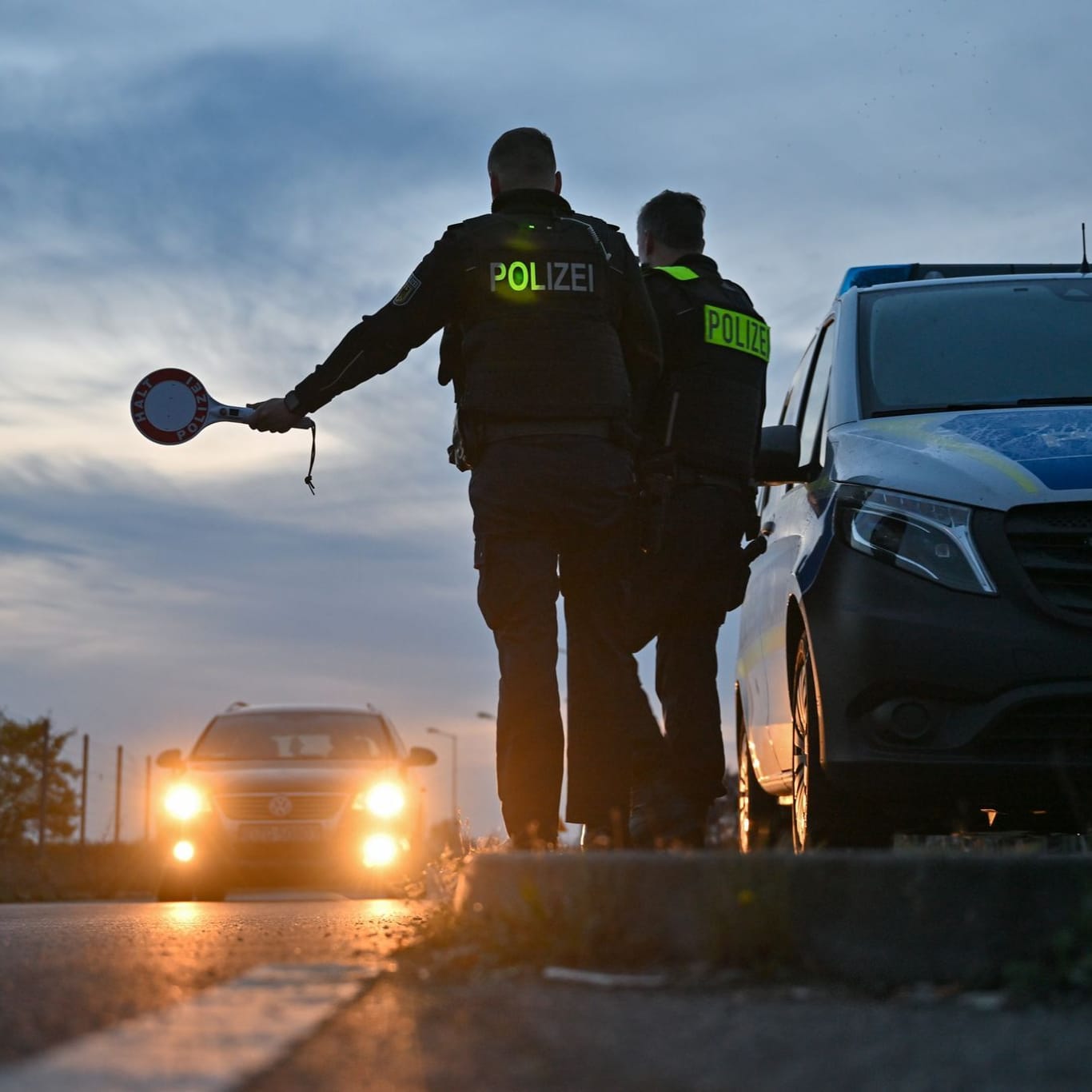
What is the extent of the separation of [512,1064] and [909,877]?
1.18 metres

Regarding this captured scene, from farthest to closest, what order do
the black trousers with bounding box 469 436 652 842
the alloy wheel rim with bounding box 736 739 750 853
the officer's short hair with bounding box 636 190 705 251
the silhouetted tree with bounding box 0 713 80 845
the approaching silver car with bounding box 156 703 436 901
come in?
1. the silhouetted tree with bounding box 0 713 80 845
2. the approaching silver car with bounding box 156 703 436 901
3. the alloy wheel rim with bounding box 736 739 750 853
4. the officer's short hair with bounding box 636 190 705 251
5. the black trousers with bounding box 469 436 652 842

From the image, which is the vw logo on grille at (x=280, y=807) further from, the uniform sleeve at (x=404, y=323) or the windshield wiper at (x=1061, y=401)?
the windshield wiper at (x=1061, y=401)

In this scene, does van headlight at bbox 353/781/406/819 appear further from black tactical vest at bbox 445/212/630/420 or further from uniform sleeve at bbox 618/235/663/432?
black tactical vest at bbox 445/212/630/420

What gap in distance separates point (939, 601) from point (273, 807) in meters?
8.87

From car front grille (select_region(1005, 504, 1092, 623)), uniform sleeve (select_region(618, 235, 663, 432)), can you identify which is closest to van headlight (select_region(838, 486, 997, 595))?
car front grille (select_region(1005, 504, 1092, 623))

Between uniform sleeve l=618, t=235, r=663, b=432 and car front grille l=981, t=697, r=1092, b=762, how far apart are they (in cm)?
173

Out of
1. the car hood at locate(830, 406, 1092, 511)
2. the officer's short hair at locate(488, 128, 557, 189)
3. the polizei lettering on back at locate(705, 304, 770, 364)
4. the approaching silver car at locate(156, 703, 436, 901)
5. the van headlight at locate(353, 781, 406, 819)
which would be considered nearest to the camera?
the car hood at locate(830, 406, 1092, 511)

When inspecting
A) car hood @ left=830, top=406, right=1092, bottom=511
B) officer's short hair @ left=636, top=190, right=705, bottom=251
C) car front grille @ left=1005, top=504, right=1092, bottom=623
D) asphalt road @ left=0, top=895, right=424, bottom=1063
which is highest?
officer's short hair @ left=636, top=190, right=705, bottom=251

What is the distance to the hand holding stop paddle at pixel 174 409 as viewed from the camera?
7484 mm

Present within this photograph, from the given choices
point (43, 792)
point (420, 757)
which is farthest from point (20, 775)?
point (420, 757)

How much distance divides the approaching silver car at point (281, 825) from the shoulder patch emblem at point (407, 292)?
7.93m

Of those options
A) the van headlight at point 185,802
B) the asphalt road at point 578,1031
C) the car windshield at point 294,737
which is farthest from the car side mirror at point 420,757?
the asphalt road at point 578,1031

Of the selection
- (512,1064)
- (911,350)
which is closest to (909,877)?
(512,1064)

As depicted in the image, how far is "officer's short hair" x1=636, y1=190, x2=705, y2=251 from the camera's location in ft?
25.8
